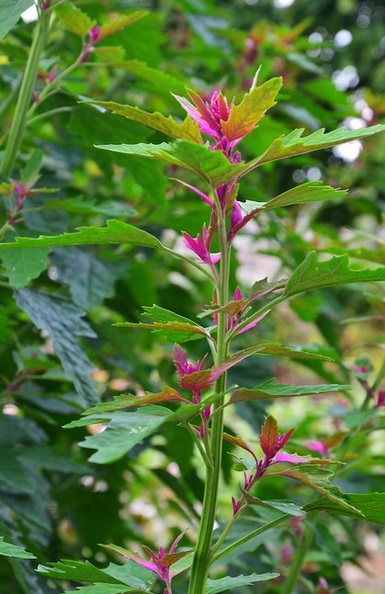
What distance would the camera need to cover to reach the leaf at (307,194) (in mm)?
570

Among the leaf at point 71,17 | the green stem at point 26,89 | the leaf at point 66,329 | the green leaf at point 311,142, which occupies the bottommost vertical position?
the leaf at point 66,329

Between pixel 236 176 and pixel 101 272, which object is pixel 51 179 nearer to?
pixel 101 272

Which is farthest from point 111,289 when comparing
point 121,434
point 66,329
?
point 121,434

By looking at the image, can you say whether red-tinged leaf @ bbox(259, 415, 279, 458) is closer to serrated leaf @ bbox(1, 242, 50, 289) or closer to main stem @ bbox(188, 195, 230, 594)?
main stem @ bbox(188, 195, 230, 594)

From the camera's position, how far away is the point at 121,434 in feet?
1.60

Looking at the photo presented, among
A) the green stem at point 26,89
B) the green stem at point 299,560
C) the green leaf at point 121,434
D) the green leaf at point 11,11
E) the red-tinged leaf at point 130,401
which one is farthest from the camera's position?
the green stem at point 299,560

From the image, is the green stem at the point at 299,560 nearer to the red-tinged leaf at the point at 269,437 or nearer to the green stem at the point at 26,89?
the red-tinged leaf at the point at 269,437

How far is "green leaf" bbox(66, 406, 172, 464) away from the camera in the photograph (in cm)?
45

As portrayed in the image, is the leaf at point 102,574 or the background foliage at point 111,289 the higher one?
the background foliage at point 111,289

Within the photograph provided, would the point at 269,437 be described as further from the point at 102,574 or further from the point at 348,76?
the point at 348,76

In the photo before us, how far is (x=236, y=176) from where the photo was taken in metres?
0.58

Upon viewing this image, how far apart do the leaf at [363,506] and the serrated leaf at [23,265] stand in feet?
1.18

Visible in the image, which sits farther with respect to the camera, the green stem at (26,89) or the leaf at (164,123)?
the green stem at (26,89)

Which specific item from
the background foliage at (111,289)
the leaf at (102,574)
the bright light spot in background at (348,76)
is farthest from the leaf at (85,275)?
the bright light spot in background at (348,76)
